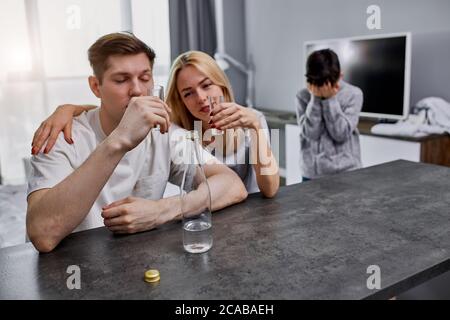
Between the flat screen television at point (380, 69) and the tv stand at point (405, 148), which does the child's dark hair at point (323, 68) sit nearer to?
the tv stand at point (405, 148)

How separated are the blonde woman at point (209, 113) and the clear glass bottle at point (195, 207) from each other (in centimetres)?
27

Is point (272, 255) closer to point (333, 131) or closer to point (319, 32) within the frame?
point (333, 131)

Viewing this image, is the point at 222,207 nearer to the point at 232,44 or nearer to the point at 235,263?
the point at 235,263

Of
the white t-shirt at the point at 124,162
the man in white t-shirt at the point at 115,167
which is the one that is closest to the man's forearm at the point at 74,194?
the man in white t-shirt at the point at 115,167

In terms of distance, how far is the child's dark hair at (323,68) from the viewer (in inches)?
90.9

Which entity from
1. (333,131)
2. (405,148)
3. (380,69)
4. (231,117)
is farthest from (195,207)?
(380,69)

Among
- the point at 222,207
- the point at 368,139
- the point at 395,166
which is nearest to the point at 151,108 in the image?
the point at 222,207

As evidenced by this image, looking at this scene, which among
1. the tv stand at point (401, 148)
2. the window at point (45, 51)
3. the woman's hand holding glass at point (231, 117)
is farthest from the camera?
the window at point (45, 51)

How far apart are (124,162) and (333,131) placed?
1.33 metres

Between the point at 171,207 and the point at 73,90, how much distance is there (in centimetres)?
387

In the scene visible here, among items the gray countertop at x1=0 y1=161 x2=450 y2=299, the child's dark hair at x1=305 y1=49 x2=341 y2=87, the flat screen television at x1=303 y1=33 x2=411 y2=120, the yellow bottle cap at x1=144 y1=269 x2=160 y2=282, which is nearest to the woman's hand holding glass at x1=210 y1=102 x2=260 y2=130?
the gray countertop at x1=0 y1=161 x2=450 y2=299

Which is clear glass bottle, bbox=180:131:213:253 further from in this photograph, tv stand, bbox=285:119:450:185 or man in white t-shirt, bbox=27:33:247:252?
tv stand, bbox=285:119:450:185

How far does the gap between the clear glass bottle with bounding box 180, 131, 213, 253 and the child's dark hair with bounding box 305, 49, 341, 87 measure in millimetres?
1363

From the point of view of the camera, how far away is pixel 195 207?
1.08 meters
